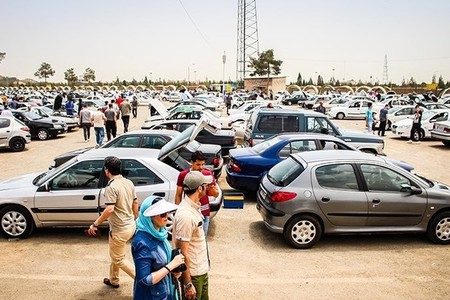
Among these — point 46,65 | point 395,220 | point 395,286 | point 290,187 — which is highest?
point 46,65

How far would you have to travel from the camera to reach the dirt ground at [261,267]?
16.9 ft

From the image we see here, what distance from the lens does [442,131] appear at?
17.1 metres

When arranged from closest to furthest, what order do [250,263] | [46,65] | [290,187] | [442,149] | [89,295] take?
[89,295] → [250,263] → [290,187] → [442,149] → [46,65]

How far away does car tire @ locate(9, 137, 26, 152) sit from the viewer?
16.1m

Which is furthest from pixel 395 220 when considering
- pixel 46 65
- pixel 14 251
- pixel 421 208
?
pixel 46 65

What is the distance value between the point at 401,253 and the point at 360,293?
1.67 metres

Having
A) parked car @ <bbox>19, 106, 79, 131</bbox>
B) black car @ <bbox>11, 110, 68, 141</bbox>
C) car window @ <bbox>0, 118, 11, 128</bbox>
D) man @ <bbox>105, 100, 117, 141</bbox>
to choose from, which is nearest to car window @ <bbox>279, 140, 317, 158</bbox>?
man @ <bbox>105, 100, 117, 141</bbox>

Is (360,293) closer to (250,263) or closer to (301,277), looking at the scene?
(301,277)

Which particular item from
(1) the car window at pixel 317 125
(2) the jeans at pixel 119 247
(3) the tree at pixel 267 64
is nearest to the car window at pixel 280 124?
(1) the car window at pixel 317 125

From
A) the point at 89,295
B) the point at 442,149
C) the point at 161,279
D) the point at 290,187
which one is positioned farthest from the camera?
the point at 442,149

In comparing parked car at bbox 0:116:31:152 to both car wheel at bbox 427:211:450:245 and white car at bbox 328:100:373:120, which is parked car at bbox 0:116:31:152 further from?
white car at bbox 328:100:373:120

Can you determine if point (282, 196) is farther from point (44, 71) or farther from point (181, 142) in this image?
point (44, 71)

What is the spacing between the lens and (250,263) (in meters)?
5.98

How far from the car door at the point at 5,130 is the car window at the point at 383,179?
1467cm
